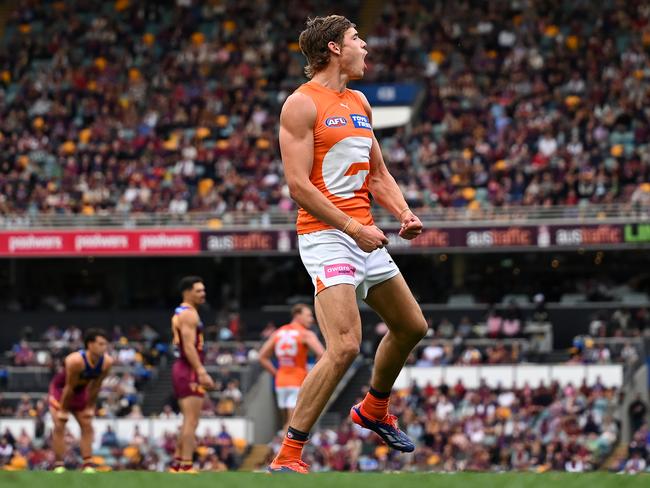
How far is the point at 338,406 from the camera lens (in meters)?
28.3

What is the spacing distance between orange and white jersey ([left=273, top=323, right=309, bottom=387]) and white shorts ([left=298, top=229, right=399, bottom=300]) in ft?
28.2

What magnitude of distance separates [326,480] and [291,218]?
→ 2600 centimetres

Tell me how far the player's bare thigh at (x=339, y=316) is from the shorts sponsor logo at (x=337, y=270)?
74 mm

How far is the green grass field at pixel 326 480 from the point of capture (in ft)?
18.6

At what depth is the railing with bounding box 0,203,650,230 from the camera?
30109 mm

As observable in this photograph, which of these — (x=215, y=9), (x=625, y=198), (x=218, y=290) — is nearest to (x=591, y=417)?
(x=625, y=198)

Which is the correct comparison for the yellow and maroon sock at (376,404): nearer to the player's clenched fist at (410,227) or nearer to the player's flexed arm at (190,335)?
the player's clenched fist at (410,227)

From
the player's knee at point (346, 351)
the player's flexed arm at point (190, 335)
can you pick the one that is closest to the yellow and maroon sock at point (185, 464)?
the player's flexed arm at point (190, 335)

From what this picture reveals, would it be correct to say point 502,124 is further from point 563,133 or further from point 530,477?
point 530,477

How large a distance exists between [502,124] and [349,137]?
83.1 feet

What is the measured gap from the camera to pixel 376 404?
325 inches

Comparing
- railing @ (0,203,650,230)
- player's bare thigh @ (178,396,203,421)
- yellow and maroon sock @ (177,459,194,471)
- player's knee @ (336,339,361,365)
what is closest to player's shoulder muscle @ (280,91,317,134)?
player's knee @ (336,339,361,365)

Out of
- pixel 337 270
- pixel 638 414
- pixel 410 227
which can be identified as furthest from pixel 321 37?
pixel 638 414

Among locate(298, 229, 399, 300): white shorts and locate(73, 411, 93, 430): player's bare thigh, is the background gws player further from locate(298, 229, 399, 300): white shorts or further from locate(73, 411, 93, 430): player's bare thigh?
locate(298, 229, 399, 300): white shorts
